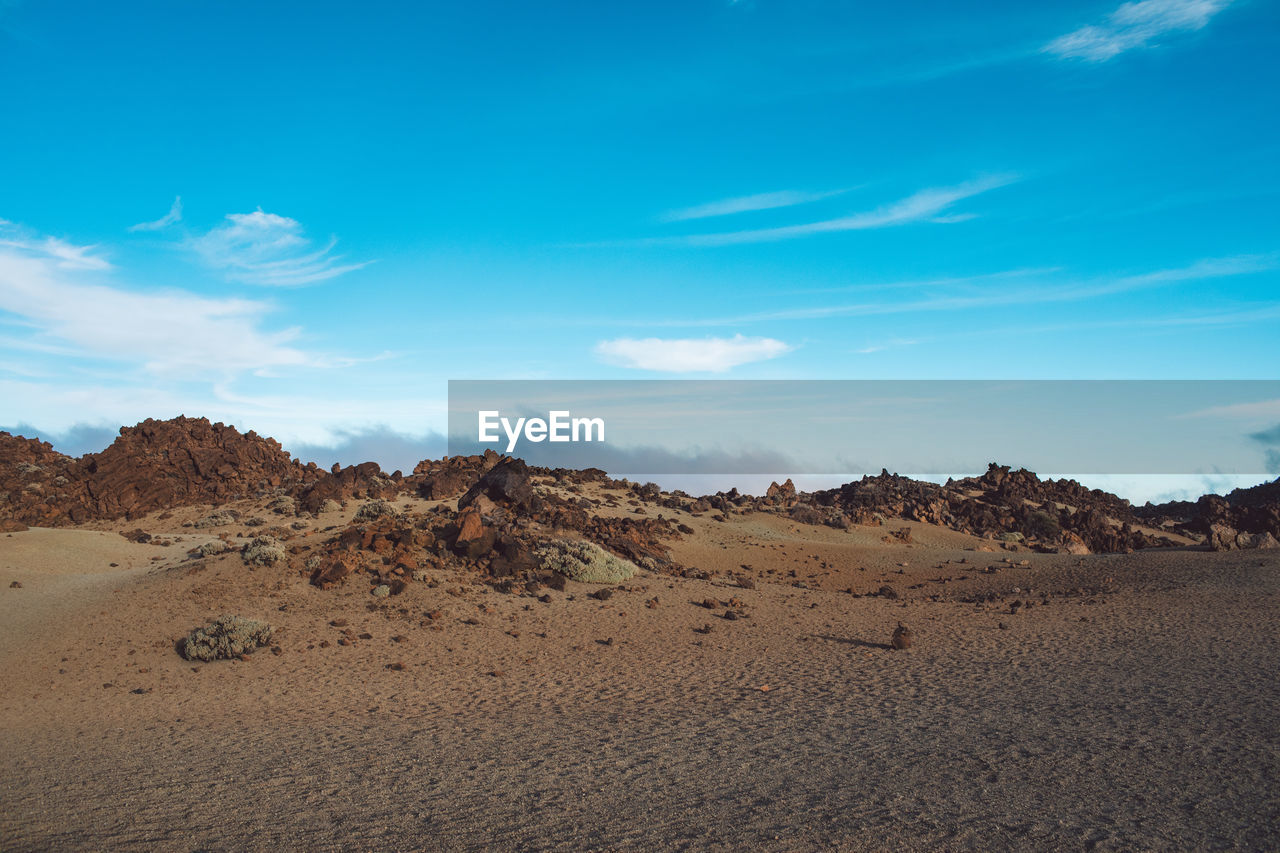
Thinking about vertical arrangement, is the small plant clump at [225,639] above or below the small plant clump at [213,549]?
below

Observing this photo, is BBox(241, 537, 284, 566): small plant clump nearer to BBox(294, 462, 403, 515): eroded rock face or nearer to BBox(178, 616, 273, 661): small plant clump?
BBox(178, 616, 273, 661): small plant clump

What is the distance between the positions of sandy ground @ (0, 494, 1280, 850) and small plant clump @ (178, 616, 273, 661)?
1.38ft

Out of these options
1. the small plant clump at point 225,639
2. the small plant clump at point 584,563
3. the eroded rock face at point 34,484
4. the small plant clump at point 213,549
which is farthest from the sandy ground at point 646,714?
the eroded rock face at point 34,484

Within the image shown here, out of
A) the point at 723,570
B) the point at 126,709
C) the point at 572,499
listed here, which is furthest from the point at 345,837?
the point at 572,499

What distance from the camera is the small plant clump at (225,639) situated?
16266mm

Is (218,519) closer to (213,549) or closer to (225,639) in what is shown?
(213,549)

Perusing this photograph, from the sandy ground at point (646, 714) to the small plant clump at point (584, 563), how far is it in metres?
1.04

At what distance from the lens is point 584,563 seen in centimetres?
2228

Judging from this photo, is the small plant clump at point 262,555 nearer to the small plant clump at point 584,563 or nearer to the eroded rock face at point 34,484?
the small plant clump at point 584,563

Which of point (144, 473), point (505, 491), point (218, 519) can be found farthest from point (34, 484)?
point (505, 491)

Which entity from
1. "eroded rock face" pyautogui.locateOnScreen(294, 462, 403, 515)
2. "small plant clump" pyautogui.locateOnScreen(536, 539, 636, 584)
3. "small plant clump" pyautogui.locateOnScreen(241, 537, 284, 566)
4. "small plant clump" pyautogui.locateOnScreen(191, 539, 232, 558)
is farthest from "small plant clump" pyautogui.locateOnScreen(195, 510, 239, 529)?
"small plant clump" pyautogui.locateOnScreen(536, 539, 636, 584)

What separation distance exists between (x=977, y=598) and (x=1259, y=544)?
35.8 feet

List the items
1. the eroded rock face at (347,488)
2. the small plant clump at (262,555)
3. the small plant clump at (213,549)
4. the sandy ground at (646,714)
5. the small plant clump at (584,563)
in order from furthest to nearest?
1. the eroded rock face at (347,488)
2. the small plant clump at (213,549)
3. the small plant clump at (584,563)
4. the small plant clump at (262,555)
5. the sandy ground at (646,714)

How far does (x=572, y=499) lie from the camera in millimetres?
34281
